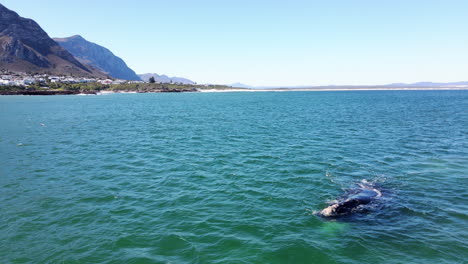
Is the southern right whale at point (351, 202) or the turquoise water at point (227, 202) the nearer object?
the turquoise water at point (227, 202)

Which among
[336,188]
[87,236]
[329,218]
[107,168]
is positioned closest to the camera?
[87,236]

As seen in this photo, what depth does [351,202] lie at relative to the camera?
1850 cm

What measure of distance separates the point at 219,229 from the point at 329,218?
7.37 m

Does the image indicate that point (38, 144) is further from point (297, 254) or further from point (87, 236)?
point (297, 254)

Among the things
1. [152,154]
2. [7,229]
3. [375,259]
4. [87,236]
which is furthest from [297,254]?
[152,154]

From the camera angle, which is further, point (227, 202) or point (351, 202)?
point (227, 202)

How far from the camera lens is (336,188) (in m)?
21.9

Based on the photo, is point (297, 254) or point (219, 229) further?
point (219, 229)

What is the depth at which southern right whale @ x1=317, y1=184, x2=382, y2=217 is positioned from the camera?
684 inches

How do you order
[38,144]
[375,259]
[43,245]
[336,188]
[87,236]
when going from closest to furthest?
[375,259] < [43,245] < [87,236] < [336,188] < [38,144]

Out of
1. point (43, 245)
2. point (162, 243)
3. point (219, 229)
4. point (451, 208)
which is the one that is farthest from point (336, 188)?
point (43, 245)

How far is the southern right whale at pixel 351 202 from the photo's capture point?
17375mm

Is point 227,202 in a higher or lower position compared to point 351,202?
lower

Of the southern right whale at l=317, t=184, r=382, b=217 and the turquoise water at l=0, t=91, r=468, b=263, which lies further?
the southern right whale at l=317, t=184, r=382, b=217
